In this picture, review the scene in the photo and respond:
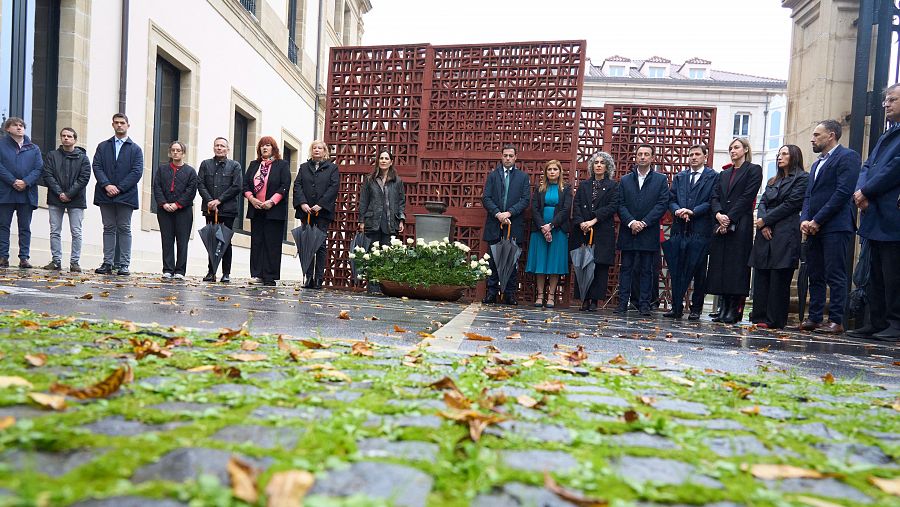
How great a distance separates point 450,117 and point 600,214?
313cm

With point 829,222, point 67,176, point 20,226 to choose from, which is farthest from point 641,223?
point 20,226

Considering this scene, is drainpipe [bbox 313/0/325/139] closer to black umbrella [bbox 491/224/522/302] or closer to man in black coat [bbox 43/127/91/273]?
man in black coat [bbox 43/127/91/273]

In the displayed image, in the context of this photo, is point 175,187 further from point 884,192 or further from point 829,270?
point 884,192

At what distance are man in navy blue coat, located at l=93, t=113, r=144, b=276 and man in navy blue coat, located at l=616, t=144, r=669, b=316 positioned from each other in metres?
6.71

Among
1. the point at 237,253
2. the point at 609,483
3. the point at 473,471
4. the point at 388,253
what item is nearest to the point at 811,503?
the point at 609,483

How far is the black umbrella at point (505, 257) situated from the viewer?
10508mm

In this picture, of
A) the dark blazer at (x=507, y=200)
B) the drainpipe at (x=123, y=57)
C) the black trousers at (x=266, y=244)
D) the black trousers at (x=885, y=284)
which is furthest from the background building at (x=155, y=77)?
the black trousers at (x=885, y=284)

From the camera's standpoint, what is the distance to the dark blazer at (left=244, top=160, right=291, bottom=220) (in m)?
10.6

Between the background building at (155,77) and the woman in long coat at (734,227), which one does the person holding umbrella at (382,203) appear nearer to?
the background building at (155,77)

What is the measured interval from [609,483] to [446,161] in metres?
10.4

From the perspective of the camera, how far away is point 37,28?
413 inches

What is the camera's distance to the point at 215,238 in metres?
10.3

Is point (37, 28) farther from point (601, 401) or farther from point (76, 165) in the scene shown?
point (601, 401)

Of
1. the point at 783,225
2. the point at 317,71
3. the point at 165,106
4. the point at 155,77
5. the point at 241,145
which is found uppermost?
the point at 317,71
